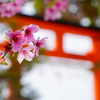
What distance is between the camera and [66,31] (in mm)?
3303

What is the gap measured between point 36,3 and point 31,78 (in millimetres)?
1345

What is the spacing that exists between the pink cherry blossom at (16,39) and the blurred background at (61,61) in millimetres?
1784

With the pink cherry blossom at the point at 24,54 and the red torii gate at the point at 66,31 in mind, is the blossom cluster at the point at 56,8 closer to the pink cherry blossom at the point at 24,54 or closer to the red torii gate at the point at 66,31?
the pink cherry blossom at the point at 24,54

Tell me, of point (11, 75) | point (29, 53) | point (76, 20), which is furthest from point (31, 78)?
point (29, 53)

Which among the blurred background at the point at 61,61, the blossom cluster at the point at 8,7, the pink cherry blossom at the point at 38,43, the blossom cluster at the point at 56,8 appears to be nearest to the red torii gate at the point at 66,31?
the blurred background at the point at 61,61

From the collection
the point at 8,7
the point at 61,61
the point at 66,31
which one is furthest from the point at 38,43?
the point at 61,61

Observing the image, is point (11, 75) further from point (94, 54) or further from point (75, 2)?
point (94, 54)

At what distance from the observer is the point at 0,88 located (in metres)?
2.82

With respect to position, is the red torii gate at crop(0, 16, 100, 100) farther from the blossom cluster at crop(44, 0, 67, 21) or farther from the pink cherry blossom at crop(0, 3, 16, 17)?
the pink cherry blossom at crop(0, 3, 16, 17)

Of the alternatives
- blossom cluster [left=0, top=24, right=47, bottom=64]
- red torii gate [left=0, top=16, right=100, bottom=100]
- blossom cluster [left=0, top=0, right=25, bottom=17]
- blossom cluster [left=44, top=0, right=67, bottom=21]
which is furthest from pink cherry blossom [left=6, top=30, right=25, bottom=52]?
red torii gate [left=0, top=16, right=100, bottom=100]

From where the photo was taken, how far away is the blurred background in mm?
2873

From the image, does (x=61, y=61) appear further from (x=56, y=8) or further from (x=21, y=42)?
(x=21, y=42)

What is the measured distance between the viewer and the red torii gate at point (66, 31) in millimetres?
2967

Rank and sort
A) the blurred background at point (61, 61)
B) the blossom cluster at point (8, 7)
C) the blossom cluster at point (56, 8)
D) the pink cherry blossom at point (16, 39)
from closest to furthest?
the pink cherry blossom at point (16, 39) → the blossom cluster at point (8, 7) → the blossom cluster at point (56, 8) → the blurred background at point (61, 61)
